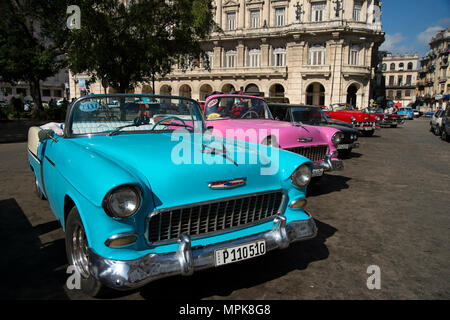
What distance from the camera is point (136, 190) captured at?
2.21m

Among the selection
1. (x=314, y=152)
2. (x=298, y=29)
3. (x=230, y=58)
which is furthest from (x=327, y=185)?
(x=230, y=58)

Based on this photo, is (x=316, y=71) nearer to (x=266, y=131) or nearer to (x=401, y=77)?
(x=266, y=131)

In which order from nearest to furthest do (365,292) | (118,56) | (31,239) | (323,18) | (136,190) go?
(136,190) → (365,292) → (31,239) → (118,56) → (323,18)

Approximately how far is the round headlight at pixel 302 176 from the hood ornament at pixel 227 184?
0.55 metres

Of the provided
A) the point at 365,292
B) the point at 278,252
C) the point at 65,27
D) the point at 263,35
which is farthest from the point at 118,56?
the point at 263,35

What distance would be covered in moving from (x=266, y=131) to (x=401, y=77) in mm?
93108

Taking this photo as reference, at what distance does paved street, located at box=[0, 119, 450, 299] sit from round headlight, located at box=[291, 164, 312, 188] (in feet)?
2.82

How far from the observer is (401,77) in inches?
3334

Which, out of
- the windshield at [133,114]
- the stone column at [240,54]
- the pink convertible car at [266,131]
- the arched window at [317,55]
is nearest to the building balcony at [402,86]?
the arched window at [317,55]

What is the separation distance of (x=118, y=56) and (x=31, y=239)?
12678mm

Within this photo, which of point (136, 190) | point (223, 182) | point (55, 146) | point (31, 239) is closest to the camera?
point (136, 190)

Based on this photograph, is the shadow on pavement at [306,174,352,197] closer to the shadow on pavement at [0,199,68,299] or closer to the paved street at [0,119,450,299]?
the paved street at [0,119,450,299]

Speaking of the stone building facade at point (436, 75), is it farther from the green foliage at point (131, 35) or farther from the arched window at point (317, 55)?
the green foliage at point (131, 35)
